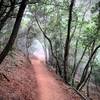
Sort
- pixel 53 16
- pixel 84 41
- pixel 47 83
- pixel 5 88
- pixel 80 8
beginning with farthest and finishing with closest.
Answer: pixel 53 16
pixel 80 8
pixel 84 41
pixel 47 83
pixel 5 88

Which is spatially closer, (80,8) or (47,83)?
(47,83)

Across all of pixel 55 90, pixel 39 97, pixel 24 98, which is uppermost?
pixel 24 98

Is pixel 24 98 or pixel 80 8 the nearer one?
pixel 24 98

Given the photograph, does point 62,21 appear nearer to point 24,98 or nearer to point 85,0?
point 85,0

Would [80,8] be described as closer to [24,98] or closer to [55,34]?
[55,34]

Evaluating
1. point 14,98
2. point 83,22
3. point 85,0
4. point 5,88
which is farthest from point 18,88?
point 85,0

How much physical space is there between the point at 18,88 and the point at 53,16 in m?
13.5

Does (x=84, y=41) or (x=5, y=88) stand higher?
(x=5, y=88)

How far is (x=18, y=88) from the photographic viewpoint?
36.7 feet

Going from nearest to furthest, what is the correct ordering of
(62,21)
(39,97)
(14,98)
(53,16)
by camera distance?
(14,98) < (39,97) < (62,21) < (53,16)

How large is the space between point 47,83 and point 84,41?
4996 mm

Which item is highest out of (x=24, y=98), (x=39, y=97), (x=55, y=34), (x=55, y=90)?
(x=24, y=98)

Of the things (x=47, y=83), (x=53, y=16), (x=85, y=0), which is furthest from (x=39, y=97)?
(x=53, y=16)

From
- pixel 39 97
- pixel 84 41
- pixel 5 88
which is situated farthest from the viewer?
pixel 84 41
